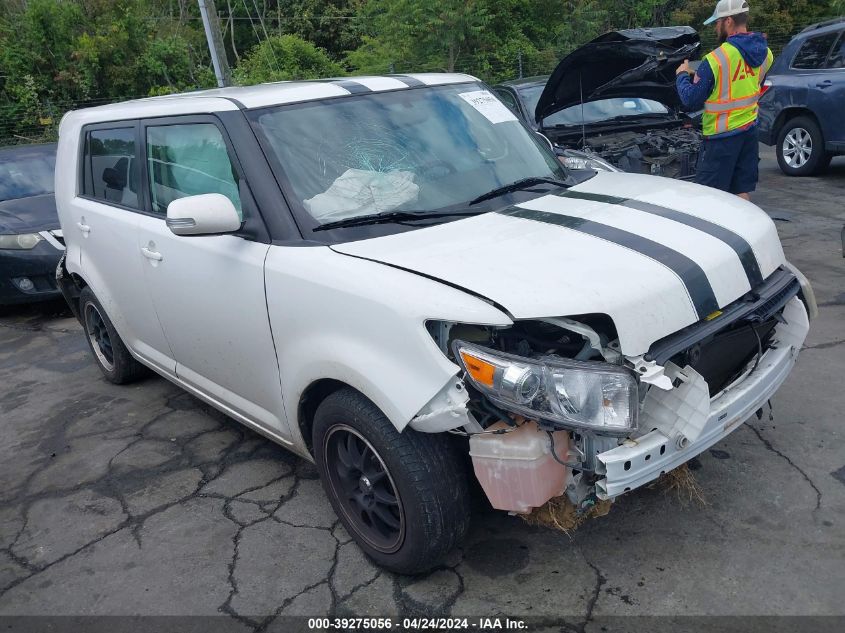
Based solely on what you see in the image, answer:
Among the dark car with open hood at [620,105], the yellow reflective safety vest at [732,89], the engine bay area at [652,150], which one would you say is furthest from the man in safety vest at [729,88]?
the engine bay area at [652,150]

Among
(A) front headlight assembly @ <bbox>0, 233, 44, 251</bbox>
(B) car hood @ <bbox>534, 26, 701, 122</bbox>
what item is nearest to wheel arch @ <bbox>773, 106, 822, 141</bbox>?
(B) car hood @ <bbox>534, 26, 701, 122</bbox>

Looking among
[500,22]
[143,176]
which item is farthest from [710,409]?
[500,22]

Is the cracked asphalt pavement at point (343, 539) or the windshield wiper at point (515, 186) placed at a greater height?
the windshield wiper at point (515, 186)

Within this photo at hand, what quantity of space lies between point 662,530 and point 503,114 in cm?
213

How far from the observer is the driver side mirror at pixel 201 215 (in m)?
2.88

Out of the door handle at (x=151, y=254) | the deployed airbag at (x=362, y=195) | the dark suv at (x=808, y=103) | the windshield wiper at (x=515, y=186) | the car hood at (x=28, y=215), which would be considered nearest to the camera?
the deployed airbag at (x=362, y=195)

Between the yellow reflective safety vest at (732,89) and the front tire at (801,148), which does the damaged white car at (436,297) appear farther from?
the front tire at (801,148)

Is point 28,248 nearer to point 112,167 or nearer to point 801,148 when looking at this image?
point 112,167

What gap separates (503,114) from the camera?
12.4 feet

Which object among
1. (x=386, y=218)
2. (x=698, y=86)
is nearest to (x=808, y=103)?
(x=698, y=86)

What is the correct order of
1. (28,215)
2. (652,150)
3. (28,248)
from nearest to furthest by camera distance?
1. (28,248)
2. (28,215)
3. (652,150)

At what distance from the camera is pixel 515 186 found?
336 cm

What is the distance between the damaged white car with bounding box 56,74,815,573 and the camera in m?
2.36

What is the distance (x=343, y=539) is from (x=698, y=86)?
433cm
